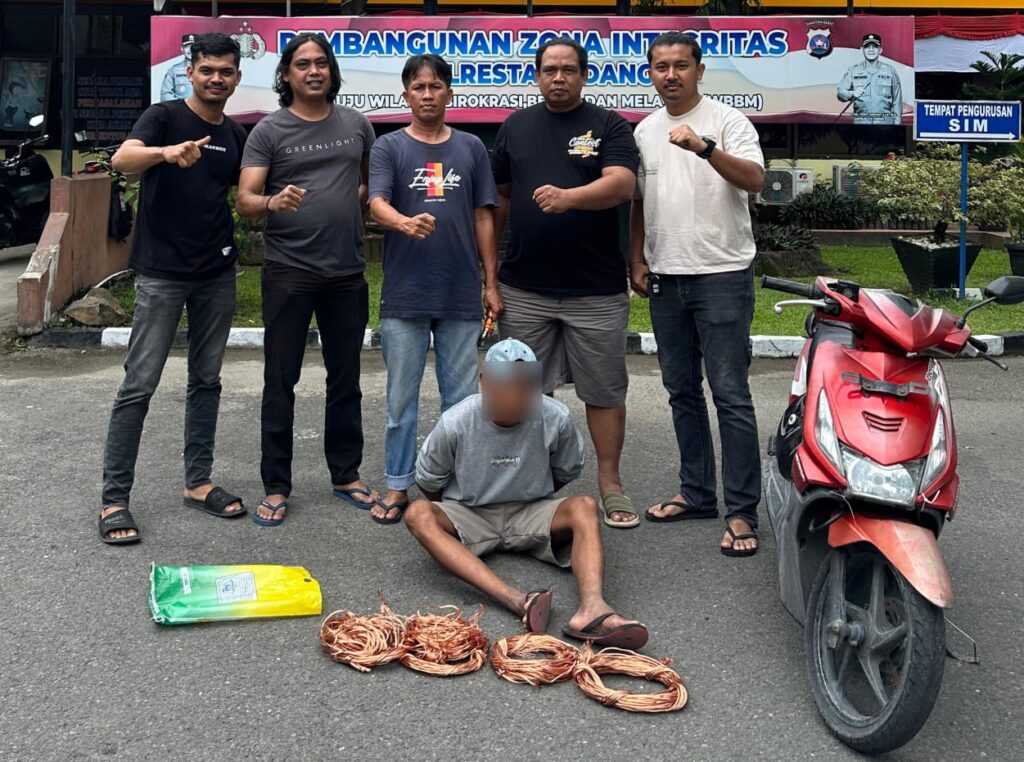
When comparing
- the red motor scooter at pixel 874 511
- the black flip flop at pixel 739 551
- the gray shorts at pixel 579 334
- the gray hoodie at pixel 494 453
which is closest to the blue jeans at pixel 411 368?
the gray shorts at pixel 579 334

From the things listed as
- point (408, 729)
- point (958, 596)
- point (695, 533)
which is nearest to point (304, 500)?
point (695, 533)

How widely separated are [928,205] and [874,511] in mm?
8347

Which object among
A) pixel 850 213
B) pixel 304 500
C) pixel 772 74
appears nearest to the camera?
pixel 304 500

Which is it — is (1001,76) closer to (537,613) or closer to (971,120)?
(971,120)

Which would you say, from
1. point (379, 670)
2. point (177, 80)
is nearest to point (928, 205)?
point (177, 80)

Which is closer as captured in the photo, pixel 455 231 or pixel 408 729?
pixel 408 729

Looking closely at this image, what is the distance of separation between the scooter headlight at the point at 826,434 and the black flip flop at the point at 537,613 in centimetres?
103

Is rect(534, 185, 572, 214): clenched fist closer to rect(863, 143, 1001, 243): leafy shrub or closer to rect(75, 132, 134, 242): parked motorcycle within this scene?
rect(75, 132, 134, 242): parked motorcycle

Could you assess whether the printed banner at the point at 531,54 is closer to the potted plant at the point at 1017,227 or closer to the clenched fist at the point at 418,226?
the potted plant at the point at 1017,227

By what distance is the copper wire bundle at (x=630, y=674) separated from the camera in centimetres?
352

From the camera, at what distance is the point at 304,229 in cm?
518

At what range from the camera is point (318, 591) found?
4.27 m

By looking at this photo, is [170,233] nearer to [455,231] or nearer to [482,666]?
[455,231]

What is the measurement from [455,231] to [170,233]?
3.81 feet
